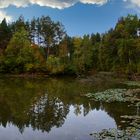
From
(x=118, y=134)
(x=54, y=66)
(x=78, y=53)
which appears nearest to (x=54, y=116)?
(x=118, y=134)

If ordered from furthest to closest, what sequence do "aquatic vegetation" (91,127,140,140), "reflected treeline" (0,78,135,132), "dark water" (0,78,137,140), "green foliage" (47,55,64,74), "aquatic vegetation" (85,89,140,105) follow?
"green foliage" (47,55,64,74), "aquatic vegetation" (85,89,140,105), "reflected treeline" (0,78,135,132), "dark water" (0,78,137,140), "aquatic vegetation" (91,127,140,140)

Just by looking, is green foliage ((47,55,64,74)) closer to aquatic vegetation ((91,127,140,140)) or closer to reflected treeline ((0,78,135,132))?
reflected treeline ((0,78,135,132))

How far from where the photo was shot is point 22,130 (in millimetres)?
20844

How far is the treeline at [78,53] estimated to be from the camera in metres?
68.7

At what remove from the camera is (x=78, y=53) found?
271ft

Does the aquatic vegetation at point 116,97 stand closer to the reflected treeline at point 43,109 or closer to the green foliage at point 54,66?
the reflected treeline at point 43,109

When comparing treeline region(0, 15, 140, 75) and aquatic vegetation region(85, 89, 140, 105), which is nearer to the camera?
aquatic vegetation region(85, 89, 140, 105)

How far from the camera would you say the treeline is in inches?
2704

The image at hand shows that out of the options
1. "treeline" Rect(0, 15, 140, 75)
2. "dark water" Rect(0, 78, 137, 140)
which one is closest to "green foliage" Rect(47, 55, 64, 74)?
"treeline" Rect(0, 15, 140, 75)

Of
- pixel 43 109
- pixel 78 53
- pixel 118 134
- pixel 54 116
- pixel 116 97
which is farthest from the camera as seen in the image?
pixel 78 53

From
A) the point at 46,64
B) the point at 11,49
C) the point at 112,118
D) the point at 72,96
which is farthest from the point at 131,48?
the point at 112,118

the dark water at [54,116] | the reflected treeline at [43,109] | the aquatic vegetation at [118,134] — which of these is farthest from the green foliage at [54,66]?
the aquatic vegetation at [118,134]

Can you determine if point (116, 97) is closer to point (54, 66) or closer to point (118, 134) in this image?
point (118, 134)

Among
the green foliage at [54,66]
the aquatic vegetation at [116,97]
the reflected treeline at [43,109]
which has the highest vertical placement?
the green foliage at [54,66]
